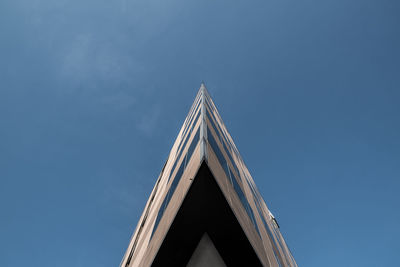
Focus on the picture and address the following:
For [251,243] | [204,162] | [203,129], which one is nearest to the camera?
[204,162]

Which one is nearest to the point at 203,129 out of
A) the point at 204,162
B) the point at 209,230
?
the point at 204,162

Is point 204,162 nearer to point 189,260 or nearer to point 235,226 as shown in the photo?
point 235,226

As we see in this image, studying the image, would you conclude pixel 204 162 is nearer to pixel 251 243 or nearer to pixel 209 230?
pixel 209 230

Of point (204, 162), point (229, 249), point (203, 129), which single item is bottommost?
point (229, 249)

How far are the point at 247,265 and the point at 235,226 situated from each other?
1.23m

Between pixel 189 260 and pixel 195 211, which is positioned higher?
pixel 195 211

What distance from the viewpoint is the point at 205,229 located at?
607cm

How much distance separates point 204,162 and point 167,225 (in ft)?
6.40

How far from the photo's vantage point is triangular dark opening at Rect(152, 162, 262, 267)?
570cm

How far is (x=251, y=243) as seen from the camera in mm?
6035

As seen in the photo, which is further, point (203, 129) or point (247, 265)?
point (203, 129)

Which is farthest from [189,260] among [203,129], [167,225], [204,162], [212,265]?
[203,129]

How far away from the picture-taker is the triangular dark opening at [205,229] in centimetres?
570

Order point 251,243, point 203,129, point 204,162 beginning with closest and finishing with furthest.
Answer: point 204,162 < point 251,243 < point 203,129
